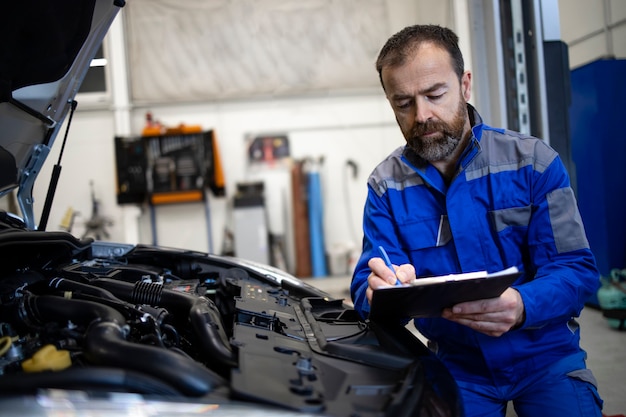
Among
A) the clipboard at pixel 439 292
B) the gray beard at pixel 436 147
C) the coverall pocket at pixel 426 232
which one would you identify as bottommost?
the clipboard at pixel 439 292

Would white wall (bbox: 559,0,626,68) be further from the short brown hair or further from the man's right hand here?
the man's right hand

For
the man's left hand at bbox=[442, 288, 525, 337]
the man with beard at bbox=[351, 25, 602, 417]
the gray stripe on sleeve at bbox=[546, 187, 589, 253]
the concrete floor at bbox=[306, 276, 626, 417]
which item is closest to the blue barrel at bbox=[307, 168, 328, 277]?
the concrete floor at bbox=[306, 276, 626, 417]

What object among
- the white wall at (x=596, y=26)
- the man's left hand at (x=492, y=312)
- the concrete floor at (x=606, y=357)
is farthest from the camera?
the white wall at (x=596, y=26)

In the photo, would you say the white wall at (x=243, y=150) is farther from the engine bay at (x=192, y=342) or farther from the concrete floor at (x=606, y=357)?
the engine bay at (x=192, y=342)

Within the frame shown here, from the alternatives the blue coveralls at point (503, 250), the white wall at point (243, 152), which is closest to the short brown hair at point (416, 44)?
the blue coveralls at point (503, 250)

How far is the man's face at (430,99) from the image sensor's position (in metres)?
1.41

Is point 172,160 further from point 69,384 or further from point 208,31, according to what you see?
point 69,384

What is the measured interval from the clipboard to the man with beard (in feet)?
0.26

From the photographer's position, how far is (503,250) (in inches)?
55.7

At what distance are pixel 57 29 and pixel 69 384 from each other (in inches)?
47.0

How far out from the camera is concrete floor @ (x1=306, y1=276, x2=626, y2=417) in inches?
94.7

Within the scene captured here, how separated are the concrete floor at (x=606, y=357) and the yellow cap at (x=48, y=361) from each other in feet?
6.64

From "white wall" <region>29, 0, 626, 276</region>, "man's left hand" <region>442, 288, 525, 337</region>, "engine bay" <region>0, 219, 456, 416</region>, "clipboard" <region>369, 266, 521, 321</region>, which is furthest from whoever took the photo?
"white wall" <region>29, 0, 626, 276</region>

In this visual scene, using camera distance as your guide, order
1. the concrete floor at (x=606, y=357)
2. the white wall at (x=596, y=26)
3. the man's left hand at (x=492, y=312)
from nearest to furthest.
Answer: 1. the man's left hand at (x=492, y=312)
2. the concrete floor at (x=606, y=357)
3. the white wall at (x=596, y=26)
